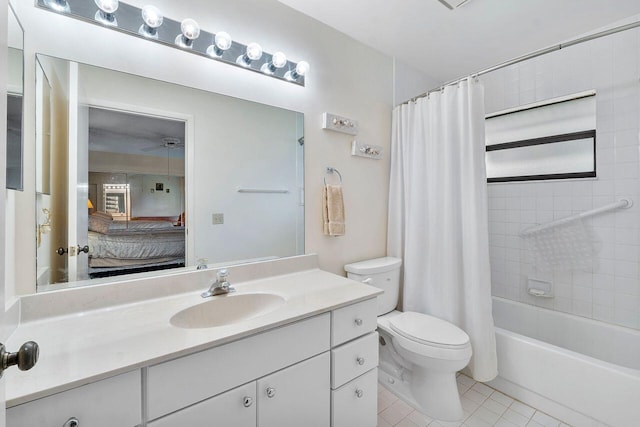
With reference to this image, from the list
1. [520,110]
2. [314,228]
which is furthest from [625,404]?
[520,110]

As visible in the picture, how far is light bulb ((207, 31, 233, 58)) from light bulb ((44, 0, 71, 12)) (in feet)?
1.68

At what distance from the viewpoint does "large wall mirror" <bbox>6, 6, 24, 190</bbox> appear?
2.68 feet

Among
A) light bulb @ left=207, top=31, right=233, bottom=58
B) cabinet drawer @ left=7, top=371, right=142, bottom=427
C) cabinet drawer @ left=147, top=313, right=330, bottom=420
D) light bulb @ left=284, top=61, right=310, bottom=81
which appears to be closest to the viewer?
cabinet drawer @ left=7, top=371, right=142, bottom=427

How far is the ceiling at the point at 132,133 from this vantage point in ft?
3.63

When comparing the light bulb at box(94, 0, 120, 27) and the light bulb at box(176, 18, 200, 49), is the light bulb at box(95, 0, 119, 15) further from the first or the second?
the light bulb at box(176, 18, 200, 49)

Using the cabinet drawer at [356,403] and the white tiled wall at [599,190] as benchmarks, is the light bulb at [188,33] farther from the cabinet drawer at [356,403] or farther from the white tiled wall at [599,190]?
the white tiled wall at [599,190]

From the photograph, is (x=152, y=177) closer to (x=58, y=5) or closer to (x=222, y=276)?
(x=222, y=276)

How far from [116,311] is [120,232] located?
1.08 ft

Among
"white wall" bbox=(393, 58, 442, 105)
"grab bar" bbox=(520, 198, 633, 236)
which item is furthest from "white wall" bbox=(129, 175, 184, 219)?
"grab bar" bbox=(520, 198, 633, 236)

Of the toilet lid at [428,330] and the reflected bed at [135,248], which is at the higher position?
the reflected bed at [135,248]

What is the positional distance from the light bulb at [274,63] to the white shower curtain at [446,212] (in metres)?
1.02

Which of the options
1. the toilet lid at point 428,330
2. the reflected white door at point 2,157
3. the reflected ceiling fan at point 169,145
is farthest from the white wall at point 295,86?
the reflected white door at point 2,157

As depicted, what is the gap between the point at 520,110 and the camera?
2273 millimetres

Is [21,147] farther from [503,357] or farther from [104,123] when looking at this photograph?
[503,357]
